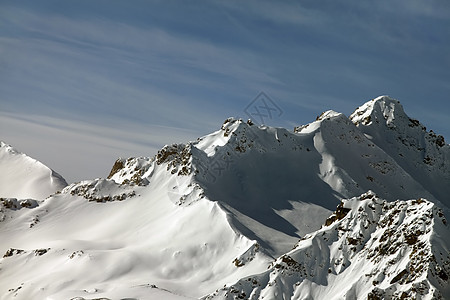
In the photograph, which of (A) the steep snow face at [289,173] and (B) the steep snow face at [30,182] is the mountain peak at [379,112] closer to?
(A) the steep snow face at [289,173]

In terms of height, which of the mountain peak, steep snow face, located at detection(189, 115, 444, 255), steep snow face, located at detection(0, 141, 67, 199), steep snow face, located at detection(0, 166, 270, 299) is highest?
the mountain peak

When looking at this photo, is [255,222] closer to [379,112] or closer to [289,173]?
[289,173]

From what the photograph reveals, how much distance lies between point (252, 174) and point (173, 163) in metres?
18.9

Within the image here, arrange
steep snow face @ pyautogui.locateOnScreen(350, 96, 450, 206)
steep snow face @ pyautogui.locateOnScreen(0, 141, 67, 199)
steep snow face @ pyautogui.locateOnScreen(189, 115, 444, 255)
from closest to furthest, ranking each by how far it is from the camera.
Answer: steep snow face @ pyautogui.locateOnScreen(189, 115, 444, 255) < steep snow face @ pyautogui.locateOnScreen(350, 96, 450, 206) < steep snow face @ pyautogui.locateOnScreen(0, 141, 67, 199)

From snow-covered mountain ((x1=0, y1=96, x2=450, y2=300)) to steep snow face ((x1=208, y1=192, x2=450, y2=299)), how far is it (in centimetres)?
17

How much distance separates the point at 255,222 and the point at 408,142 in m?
75.0

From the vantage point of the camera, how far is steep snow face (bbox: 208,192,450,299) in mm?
64562

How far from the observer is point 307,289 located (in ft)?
238

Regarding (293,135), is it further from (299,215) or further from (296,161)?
(299,215)

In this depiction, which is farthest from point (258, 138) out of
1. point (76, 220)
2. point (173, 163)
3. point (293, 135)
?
point (76, 220)

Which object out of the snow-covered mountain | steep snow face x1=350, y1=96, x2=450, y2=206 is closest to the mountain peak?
steep snow face x1=350, y1=96, x2=450, y2=206

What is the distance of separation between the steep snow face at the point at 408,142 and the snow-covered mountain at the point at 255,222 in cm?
41

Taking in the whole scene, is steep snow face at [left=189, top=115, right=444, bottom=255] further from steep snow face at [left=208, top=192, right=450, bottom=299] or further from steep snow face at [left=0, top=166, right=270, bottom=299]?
steep snow face at [left=208, top=192, right=450, bottom=299]

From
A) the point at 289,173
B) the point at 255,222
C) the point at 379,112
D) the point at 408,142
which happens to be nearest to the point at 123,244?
the point at 255,222
